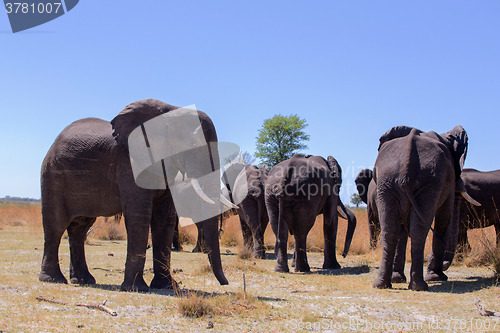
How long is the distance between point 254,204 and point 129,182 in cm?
751

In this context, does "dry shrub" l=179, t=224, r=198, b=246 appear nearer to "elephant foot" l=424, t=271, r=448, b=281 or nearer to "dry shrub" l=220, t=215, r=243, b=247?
"dry shrub" l=220, t=215, r=243, b=247

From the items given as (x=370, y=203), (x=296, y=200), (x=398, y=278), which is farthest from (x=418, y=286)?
(x=370, y=203)

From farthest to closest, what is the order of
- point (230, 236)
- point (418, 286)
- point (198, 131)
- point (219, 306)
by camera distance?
point (230, 236) < point (418, 286) < point (198, 131) < point (219, 306)

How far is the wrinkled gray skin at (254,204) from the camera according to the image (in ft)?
43.7

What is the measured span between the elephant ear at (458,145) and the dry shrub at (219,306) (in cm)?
441

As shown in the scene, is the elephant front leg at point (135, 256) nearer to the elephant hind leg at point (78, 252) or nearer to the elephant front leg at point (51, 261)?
the elephant hind leg at point (78, 252)

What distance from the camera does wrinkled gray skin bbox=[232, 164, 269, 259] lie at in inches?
525

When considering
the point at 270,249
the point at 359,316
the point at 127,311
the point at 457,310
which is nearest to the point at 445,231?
the point at 457,310

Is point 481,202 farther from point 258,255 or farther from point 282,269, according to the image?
point 258,255

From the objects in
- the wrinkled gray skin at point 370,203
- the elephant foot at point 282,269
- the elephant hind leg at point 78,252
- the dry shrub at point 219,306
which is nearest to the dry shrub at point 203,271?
the elephant foot at point 282,269

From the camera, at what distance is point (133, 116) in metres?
6.80

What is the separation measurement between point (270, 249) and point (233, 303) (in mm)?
11470

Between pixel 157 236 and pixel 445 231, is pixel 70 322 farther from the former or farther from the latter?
pixel 445 231

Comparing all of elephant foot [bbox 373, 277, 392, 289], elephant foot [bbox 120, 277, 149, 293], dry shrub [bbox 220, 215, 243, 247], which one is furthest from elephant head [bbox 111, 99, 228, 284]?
dry shrub [bbox 220, 215, 243, 247]
